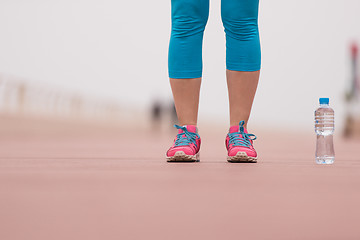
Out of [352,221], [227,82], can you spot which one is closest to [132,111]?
[227,82]

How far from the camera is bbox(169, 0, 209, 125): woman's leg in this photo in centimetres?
208

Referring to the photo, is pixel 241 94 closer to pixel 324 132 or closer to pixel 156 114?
pixel 324 132

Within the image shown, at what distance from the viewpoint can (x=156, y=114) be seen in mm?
13133

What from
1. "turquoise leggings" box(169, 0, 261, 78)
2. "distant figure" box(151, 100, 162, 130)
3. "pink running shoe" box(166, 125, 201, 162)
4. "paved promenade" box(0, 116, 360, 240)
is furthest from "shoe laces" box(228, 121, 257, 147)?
"distant figure" box(151, 100, 162, 130)

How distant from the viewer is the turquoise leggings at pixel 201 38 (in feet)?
6.75

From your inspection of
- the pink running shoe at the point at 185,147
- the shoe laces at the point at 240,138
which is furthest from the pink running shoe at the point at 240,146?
the pink running shoe at the point at 185,147

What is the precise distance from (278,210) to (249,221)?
11 cm

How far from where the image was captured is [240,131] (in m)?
2.04

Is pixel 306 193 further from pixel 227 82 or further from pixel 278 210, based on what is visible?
pixel 227 82

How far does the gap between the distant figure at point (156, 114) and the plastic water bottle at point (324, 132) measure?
1043 centimetres

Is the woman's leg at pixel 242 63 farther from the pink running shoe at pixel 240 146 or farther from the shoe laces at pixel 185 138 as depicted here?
the shoe laces at pixel 185 138

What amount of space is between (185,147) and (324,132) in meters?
0.74

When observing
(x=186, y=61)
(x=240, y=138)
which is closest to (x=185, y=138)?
(x=240, y=138)

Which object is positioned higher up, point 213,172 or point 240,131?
Answer: point 240,131
